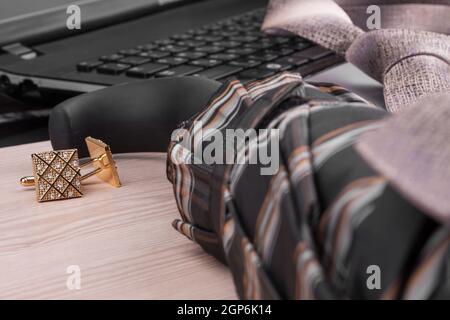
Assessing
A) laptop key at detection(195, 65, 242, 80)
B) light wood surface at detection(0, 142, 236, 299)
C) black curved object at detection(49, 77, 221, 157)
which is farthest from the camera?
laptop key at detection(195, 65, 242, 80)

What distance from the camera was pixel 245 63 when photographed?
0.53m

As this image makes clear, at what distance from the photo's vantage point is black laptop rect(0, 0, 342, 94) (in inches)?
20.4

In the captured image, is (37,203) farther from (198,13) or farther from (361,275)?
(198,13)

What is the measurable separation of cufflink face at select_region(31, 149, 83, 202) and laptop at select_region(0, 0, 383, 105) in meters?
0.12

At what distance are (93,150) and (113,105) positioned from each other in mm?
25

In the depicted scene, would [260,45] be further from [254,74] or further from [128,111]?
[128,111]

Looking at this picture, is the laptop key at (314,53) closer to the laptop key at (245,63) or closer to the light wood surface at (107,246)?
the laptop key at (245,63)

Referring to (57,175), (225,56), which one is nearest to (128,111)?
(57,175)

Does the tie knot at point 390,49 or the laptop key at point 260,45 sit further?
the laptop key at point 260,45

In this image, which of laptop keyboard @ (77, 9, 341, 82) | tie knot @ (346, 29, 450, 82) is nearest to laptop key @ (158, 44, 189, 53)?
laptop keyboard @ (77, 9, 341, 82)

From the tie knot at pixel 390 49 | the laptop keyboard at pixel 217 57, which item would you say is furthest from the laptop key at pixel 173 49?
the tie knot at pixel 390 49

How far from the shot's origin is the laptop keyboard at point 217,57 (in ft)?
1.69

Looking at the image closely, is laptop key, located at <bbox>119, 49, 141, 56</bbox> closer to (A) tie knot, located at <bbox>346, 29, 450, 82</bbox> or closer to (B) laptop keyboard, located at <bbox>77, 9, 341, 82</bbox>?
(B) laptop keyboard, located at <bbox>77, 9, 341, 82</bbox>

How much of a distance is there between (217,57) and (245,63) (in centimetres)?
2
